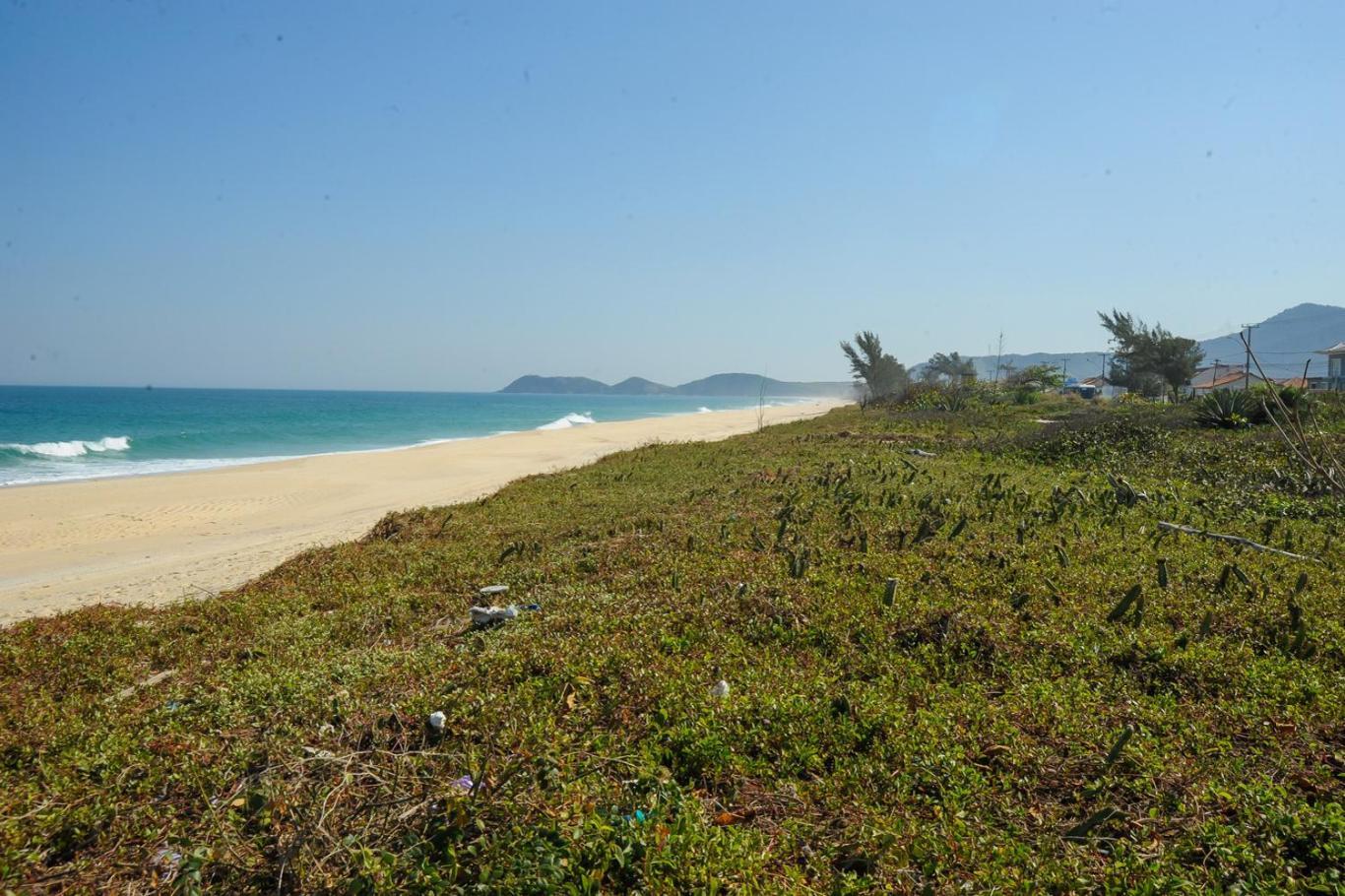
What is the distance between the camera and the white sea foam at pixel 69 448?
3662 centimetres

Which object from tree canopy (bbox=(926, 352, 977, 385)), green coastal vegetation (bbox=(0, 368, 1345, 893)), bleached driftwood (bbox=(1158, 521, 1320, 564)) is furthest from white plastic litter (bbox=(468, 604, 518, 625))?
tree canopy (bbox=(926, 352, 977, 385))

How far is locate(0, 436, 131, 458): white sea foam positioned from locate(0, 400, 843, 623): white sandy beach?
15225mm

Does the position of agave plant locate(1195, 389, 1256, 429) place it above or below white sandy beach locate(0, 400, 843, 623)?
above

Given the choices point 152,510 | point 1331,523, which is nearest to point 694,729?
point 1331,523

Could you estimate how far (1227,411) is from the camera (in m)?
15.4

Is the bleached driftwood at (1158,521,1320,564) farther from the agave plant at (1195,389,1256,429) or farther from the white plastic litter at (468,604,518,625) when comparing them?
the agave plant at (1195,389,1256,429)

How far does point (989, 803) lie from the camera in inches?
133

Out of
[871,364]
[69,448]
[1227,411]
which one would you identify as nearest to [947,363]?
[871,364]

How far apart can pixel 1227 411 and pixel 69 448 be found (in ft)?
159

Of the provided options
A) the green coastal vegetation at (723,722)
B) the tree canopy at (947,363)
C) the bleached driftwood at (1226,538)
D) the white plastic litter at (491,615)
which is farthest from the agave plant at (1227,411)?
the tree canopy at (947,363)

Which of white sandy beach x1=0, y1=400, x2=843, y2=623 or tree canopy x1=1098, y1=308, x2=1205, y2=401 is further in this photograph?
tree canopy x1=1098, y1=308, x2=1205, y2=401

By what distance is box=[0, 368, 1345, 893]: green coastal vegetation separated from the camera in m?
2.97

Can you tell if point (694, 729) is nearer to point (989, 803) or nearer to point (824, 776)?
point (824, 776)

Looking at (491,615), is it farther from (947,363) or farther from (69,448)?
(947,363)
